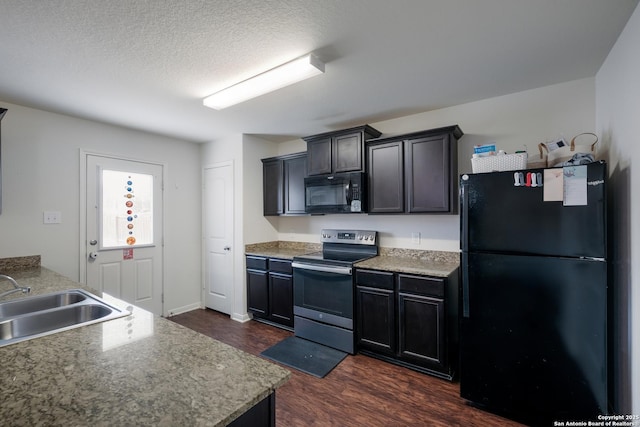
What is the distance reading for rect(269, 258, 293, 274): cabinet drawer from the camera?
133 inches

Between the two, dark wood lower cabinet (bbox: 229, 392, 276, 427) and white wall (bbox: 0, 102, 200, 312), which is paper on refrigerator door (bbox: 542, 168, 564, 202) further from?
white wall (bbox: 0, 102, 200, 312)

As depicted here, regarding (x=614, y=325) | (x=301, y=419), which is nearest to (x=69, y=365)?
(x=301, y=419)

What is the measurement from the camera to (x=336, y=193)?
10.6 ft

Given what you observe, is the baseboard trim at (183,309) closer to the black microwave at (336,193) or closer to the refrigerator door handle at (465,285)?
the black microwave at (336,193)

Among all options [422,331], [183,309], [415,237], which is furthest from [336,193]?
[183,309]

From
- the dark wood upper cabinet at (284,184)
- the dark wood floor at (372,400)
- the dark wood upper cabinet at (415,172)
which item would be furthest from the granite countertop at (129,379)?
the dark wood upper cabinet at (284,184)

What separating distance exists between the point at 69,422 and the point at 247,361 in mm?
490

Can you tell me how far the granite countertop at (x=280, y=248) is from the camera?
366cm

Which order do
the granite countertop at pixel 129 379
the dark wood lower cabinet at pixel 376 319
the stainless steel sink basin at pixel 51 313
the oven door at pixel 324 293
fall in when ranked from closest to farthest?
the granite countertop at pixel 129 379
the stainless steel sink basin at pixel 51 313
the dark wood lower cabinet at pixel 376 319
the oven door at pixel 324 293

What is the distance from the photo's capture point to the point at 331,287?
2945 millimetres

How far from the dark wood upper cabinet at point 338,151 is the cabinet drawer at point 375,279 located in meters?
1.10

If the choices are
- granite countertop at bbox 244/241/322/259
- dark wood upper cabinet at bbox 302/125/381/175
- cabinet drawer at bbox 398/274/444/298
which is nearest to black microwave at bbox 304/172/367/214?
dark wood upper cabinet at bbox 302/125/381/175

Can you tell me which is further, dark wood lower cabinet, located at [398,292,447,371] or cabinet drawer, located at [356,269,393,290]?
cabinet drawer, located at [356,269,393,290]

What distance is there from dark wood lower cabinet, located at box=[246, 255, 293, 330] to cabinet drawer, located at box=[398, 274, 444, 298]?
135 centimetres
